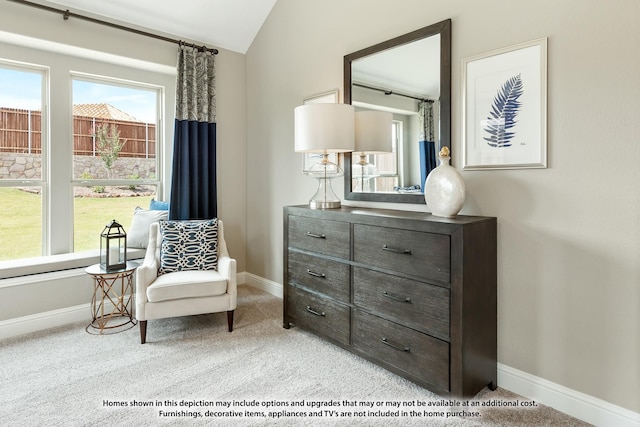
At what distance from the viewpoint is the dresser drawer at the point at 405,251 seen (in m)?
1.91

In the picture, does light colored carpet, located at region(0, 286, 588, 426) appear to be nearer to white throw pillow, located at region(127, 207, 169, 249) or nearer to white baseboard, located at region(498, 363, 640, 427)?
white baseboard, located at region(498, 363, 640, 427)

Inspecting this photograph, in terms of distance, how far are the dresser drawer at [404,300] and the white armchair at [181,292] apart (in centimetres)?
106

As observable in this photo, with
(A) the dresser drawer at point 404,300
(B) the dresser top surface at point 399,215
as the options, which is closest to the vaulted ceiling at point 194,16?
(B) the dresser top surface at point 399,215

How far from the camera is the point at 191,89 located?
3.60 metres

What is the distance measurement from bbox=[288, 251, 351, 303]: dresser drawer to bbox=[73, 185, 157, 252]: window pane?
191 centimetres

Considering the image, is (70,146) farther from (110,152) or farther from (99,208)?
(99,208)

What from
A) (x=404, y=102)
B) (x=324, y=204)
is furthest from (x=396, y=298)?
(x=404, y=102)

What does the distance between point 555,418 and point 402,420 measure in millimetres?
768

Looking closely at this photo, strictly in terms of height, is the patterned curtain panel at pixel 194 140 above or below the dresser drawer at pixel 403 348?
above

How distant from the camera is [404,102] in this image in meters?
2.55

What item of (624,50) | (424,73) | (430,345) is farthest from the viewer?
(424,73)

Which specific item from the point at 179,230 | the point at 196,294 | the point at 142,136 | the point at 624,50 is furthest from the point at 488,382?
the point at 142,136

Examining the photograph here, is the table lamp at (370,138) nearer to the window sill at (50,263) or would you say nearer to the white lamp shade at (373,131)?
the white lamp shade at (373,131)

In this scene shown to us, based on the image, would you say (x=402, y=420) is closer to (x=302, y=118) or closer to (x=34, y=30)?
(x=302, y=118)
